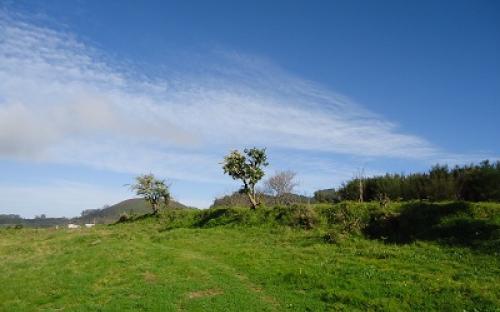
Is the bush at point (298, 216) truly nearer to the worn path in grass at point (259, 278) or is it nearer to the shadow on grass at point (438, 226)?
the worn path in grass at point (259, 278)

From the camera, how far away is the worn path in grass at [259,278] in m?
19.5

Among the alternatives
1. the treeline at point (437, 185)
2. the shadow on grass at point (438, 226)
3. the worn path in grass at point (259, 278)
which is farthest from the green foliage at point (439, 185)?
the worn path in grass at point (259, 278)

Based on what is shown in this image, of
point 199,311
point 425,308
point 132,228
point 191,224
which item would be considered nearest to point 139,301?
point 199,311

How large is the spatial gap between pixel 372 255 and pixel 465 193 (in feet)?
81.9

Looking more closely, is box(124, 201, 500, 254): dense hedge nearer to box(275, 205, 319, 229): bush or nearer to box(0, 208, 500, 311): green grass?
box(275, 205, 319, 229): bush

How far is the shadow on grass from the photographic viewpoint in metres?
27.2

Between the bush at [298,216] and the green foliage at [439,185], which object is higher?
the green foliage at [439,185]

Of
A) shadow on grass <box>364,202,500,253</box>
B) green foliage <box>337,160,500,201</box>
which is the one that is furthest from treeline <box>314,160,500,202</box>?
shadow on grass <box>364,202,500,253</box>

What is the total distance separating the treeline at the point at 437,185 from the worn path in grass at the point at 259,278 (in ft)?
42.6

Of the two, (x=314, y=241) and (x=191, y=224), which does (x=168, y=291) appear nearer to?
(x=314, y=241)

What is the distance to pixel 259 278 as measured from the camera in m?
24.4

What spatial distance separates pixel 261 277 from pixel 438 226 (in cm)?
1403

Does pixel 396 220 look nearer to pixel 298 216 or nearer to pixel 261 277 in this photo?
pixel 298 216

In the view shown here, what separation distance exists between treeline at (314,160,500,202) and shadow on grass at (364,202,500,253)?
15.7 feet
